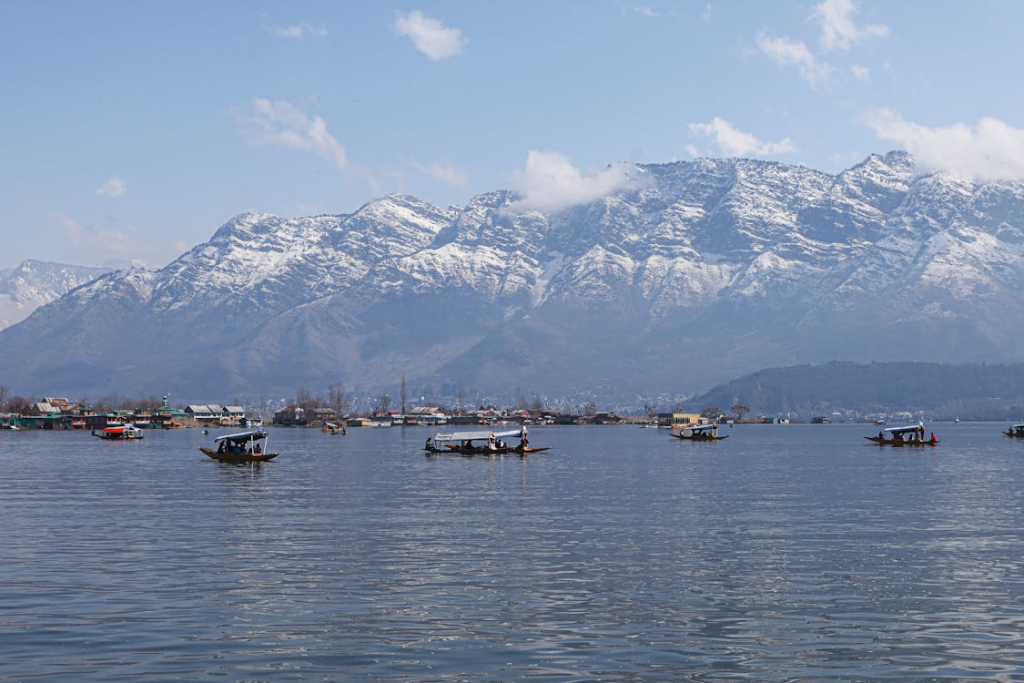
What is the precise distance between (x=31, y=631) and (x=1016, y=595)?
40897 mm

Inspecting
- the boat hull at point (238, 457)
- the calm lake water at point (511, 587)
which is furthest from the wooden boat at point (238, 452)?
the calm lake water at point (511, 587)

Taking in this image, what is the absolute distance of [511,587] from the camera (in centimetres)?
5781

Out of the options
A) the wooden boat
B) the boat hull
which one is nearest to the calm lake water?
the wooden boat

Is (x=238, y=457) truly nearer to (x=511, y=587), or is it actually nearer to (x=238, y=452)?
(x=238, y=452)

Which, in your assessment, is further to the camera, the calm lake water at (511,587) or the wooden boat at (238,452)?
the wooden boat at (238,452)

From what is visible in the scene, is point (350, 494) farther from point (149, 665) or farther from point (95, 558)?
point (149, 665)

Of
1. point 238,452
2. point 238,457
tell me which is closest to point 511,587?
point 238,457

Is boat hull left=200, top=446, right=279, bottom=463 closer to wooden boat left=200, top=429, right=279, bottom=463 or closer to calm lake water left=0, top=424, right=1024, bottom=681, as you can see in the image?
wooden boat left=200, top=429, right=279, bottom=463

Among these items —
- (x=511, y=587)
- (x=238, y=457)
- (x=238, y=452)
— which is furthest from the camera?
(x=238, y=452)

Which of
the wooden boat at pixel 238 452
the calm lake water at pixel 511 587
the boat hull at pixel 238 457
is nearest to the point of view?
the calm lake water at pixel 511 587

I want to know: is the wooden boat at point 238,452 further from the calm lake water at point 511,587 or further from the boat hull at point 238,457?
the calm lake water at point 511,587

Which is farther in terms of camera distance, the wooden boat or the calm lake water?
the wooden boat

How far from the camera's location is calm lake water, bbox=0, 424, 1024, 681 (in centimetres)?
4278

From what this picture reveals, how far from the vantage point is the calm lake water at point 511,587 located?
42.8 metres
